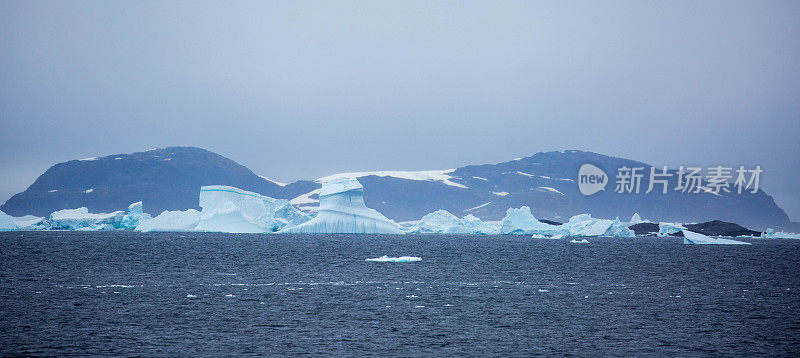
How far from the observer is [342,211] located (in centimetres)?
6531

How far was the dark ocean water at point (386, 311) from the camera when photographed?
14.9m

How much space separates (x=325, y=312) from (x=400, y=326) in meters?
2.97

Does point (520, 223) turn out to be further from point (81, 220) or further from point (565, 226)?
point (81, 220)

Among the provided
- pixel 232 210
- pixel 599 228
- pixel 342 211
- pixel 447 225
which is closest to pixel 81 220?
pixel 232 210

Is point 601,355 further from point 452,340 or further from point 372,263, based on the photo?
point 372,263

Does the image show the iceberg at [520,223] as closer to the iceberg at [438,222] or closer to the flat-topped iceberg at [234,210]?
the iceberg at [438,222]

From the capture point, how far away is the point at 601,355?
14234 mm

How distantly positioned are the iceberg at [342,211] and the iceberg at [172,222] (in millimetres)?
13703

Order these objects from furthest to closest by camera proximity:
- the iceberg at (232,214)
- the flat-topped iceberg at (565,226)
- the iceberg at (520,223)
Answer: the iceberg at (520,223) → the flat-topped iceberg at (565,226) → the iceberg at (232,214)

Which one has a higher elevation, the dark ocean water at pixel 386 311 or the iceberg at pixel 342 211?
the iceberg at pixel 342 211

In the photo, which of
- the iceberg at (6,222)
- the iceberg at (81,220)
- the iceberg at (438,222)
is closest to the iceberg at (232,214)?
the iceberg at (81,220)

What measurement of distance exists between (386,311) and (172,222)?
194ft

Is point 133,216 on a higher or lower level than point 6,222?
higher

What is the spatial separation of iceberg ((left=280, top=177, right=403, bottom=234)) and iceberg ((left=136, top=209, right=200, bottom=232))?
13703 mm
